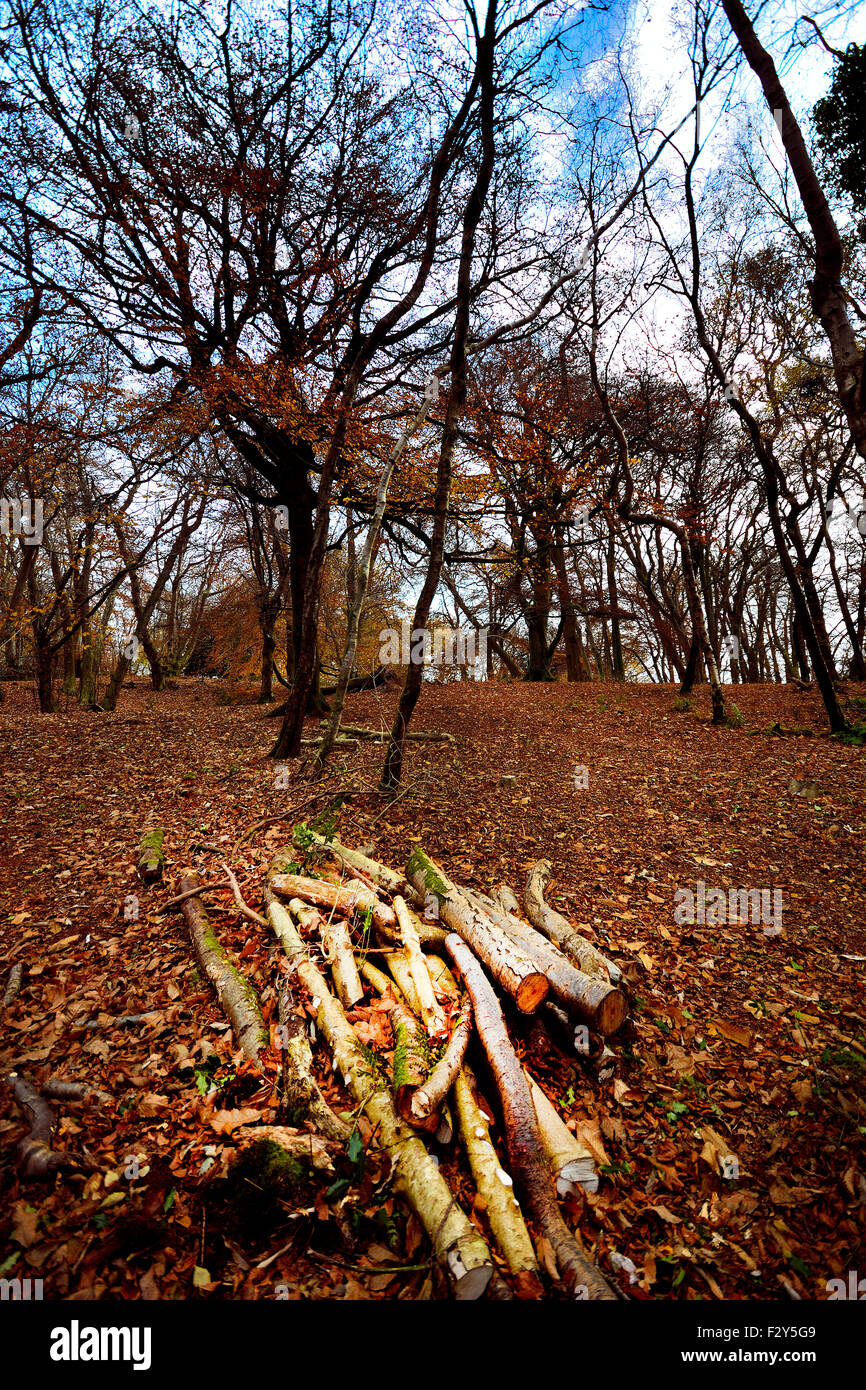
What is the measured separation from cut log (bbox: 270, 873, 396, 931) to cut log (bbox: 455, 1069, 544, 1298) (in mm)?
1488

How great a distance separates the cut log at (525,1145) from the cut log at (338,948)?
2.43 ft

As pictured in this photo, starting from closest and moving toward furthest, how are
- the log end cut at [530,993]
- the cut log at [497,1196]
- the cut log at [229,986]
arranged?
the cut log at [497,1196]
the cut log at [229,986]
the log end cut at [530,993]

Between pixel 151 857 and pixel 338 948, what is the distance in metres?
2.67

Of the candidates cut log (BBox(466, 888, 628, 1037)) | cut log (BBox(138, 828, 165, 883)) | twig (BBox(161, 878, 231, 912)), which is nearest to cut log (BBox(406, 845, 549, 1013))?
cut log (BBox(466, 888, 628, 1037))

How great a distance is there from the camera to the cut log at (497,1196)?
221cm

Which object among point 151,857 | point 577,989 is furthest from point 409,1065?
point 151,857

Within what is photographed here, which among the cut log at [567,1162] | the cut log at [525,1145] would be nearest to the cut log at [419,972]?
the cut log at [525,1145]

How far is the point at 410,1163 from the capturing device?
8.24ft

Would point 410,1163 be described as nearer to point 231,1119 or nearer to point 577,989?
point 231,1119

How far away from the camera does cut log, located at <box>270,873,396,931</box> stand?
429cm

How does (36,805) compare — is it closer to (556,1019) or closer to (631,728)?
(556,1019)

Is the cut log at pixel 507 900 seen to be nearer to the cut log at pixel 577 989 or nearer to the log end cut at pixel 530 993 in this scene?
the cut log at pixel 577 989
